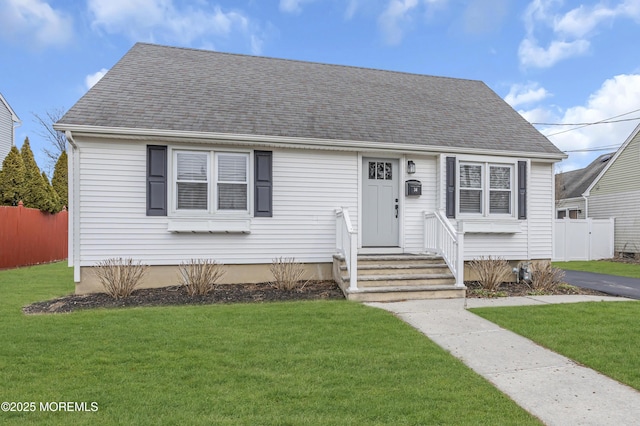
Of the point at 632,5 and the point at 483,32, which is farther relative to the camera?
the point at 483,32

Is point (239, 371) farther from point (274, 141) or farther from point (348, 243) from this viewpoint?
point (274, 141)

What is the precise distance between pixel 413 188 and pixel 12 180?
13.1m

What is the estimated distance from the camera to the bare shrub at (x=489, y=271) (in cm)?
758

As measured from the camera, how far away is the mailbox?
832 centimetres

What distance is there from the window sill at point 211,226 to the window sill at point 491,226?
15.4ft

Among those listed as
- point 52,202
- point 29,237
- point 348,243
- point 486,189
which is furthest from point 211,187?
point 52,202

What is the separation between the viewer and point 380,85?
10711 mm

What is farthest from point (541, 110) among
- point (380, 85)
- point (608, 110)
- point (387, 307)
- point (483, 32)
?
point (387, 307)

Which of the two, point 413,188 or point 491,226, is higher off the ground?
point 413,188

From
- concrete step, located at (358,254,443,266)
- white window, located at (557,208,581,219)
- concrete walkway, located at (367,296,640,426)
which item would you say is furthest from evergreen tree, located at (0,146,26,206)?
white window, located at (557,208,581,219)

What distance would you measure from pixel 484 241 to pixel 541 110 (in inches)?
959

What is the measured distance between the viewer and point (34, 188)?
532 inches

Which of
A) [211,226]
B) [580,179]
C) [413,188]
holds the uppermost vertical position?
[580,179]

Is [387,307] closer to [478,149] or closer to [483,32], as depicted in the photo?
[478,149]
